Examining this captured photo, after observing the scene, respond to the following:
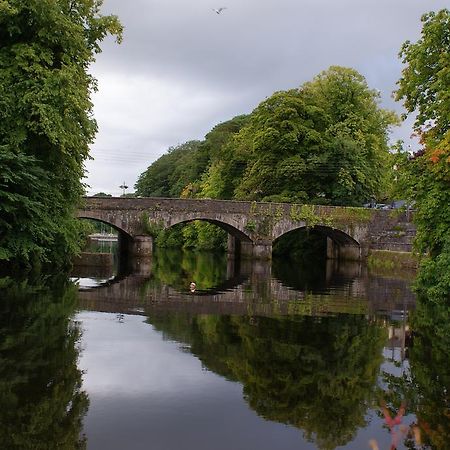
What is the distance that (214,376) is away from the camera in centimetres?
910

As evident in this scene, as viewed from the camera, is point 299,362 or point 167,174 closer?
point 299,362

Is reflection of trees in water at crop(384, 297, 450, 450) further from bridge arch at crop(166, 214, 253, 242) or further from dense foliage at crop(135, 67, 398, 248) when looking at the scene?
dense foliage at crop(135, 67, 398, 248)

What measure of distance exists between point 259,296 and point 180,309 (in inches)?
197

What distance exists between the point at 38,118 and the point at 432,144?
44.5 feet

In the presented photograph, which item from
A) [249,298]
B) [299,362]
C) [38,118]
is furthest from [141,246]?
[299,362]

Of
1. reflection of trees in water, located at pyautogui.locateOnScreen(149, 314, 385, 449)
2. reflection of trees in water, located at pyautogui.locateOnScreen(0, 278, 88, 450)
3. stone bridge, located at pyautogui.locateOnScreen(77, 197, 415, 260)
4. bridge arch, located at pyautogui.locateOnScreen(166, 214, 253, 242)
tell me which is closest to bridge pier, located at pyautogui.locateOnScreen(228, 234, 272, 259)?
stone bridge, located at pyautogui.locateOnScreen(77, 197, 415, 260)

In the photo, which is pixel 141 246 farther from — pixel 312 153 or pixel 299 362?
pixel 299 362

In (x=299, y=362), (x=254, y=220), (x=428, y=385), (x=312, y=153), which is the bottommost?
(x=428, y=385)

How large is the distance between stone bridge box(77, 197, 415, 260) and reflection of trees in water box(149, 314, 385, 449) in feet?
95.0

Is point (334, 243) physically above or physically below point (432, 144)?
below

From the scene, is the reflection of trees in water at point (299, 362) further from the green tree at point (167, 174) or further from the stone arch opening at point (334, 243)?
Answer: the green tree at point (167, 174)

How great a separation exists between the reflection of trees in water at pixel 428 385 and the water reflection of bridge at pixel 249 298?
373 centimetres

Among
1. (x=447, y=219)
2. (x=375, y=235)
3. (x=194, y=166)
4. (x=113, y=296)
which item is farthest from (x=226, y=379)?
(x=194, y=166)

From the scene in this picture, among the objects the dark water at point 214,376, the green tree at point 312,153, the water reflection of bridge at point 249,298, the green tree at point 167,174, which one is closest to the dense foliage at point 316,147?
the green tree at point 312,153
